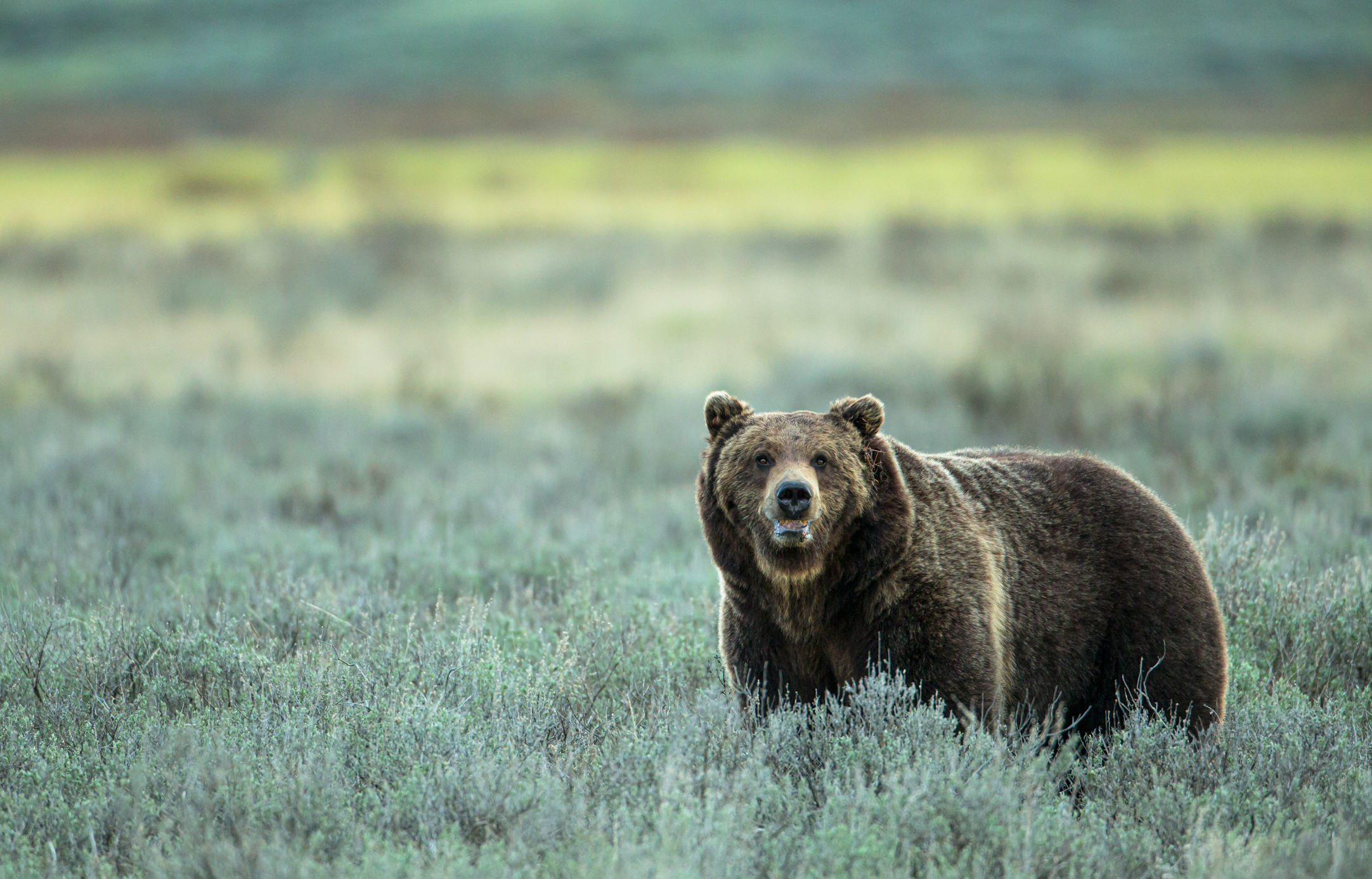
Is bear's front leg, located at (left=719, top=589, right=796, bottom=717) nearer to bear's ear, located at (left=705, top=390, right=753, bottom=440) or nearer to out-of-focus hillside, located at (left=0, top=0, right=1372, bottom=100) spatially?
bear's ear, located at (left=705, top=390, right=753, bottom=440)

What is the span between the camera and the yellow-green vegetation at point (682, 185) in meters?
28.5

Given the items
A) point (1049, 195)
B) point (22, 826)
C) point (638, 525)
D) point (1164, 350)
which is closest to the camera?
point (22, 826)

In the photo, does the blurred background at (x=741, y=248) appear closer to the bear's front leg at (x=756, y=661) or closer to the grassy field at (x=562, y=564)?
→ the grassy field at (x=562, y=564)

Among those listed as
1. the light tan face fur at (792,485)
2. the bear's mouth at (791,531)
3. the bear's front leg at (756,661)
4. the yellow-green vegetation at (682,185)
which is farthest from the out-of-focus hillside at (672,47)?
the bear's mouth at (791,531)

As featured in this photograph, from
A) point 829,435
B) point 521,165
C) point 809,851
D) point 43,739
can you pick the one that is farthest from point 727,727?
point 521,165

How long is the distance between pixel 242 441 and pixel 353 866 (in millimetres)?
9213

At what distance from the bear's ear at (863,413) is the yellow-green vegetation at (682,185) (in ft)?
78.4

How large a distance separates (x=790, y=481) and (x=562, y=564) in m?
3.77

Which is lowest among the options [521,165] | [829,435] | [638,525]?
[638,525]

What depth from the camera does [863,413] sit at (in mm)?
4539

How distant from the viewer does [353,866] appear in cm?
336

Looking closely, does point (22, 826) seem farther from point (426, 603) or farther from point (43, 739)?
point (426, 603)

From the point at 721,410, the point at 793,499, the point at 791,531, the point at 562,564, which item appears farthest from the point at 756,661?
the point at 562,564

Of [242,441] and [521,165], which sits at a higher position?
[521,165]
